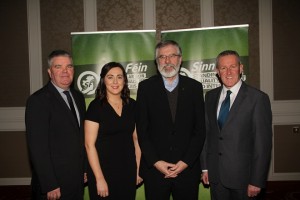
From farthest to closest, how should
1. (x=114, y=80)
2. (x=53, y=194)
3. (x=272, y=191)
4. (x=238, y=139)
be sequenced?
(x=272, y=191) → (x=114, y=80) → (x=238, y=139) → (x=53, y=194)

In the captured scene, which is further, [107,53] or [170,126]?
[107,53]

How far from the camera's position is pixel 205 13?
4297mm

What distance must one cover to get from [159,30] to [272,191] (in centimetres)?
321

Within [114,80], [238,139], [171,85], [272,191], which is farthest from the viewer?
[272,191]

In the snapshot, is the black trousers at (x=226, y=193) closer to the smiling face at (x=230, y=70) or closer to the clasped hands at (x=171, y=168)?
the clasped hands at (x=171, y=168)

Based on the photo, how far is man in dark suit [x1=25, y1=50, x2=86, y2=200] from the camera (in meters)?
2.08

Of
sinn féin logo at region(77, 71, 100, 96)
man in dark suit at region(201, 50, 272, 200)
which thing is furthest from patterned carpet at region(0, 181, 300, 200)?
sinn féin logo at region(77, 71, 100, 96)

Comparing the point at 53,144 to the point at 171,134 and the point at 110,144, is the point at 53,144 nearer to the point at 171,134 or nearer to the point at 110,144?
the point at 110,144

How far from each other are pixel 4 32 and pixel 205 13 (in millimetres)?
3471

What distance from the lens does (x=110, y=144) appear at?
2262 millimetres

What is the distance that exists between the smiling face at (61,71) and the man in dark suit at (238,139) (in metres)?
1.37

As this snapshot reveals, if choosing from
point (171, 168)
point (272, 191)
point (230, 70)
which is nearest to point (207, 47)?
point (230, 70)

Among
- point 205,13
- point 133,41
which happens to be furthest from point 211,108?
point 205,13

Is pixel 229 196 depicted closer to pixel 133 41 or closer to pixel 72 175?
pixel 72 175
